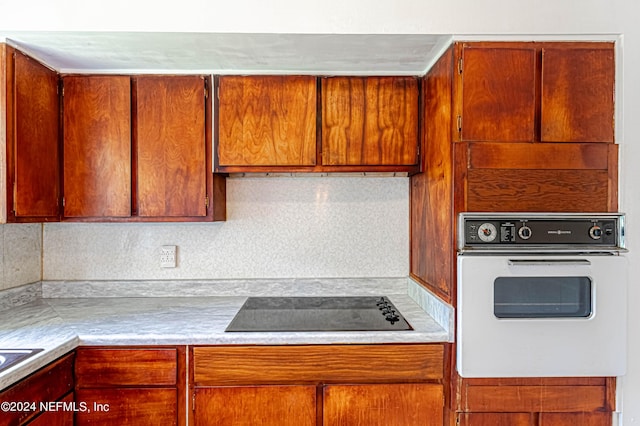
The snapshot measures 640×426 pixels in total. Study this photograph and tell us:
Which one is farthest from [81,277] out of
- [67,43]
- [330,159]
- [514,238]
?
[514,238]

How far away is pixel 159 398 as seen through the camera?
1574mm

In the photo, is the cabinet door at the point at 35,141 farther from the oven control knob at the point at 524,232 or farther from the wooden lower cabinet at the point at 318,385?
the oven control knob at the point at 524,232

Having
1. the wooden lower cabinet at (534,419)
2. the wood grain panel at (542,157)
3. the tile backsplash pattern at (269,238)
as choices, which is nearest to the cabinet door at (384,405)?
the wooden lower cabinet at (534,419)

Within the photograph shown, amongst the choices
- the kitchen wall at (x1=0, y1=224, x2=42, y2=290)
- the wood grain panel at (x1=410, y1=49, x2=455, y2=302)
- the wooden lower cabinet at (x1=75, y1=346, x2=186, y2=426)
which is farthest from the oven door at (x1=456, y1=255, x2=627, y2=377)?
the kitchen wall at (x1=0, y1=224, x2=42, y2=290)

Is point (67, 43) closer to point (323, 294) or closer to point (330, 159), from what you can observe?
point (330, 159)

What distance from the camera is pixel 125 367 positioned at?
156 centimetres

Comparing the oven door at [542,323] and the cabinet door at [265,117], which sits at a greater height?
the cabinet door at [265,117]

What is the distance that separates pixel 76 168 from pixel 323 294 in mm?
1414

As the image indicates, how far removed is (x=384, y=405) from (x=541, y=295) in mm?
756

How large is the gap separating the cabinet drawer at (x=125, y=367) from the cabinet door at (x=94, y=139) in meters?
0.74

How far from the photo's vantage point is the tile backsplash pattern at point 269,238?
2.22 m

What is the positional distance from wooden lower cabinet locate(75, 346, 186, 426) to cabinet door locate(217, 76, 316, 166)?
37.2 inches

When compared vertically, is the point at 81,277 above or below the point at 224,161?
below

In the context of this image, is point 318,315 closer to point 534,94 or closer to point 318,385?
point 318,385
